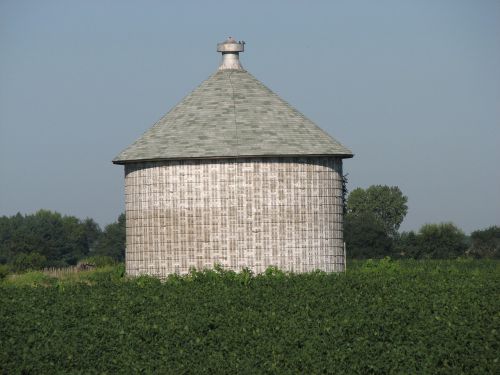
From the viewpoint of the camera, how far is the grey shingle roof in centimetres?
3725

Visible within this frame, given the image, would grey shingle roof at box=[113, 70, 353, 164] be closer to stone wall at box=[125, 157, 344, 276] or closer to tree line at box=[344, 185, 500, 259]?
stone wall at box=[125, 157, 344, 276]

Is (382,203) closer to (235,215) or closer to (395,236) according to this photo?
(395,236)

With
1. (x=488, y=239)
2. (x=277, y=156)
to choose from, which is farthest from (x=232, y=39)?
(x=488, y=239)

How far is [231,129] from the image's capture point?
3809cm

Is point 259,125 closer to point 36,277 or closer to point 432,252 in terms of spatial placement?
point 36,277

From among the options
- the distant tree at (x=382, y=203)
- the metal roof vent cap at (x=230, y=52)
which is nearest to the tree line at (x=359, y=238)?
the distant tree at (x=382, y=203)

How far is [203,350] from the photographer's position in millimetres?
26359

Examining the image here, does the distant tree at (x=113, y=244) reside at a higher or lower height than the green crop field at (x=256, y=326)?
higher

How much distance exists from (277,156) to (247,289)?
5.45 m

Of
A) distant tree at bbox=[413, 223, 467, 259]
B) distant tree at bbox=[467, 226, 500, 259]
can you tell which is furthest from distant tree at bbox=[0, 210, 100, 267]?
distant tree at bbox=[467, 226, 500, 259]

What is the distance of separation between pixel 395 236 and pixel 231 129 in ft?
220

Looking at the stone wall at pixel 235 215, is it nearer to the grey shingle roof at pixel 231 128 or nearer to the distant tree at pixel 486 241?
the grey shingle roof at pixel 231 128

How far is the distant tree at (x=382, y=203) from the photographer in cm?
10712

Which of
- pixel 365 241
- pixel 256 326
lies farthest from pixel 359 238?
pixel 256 326
